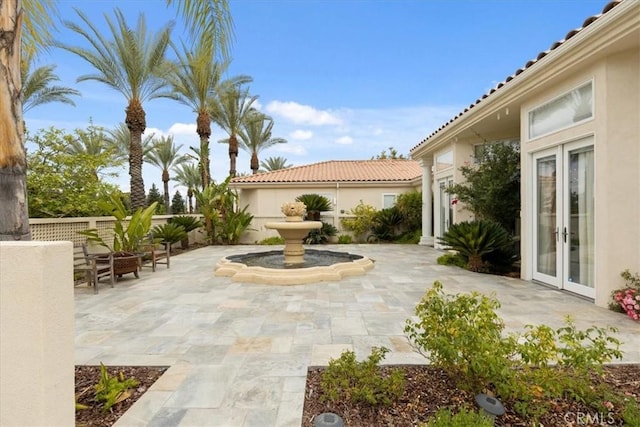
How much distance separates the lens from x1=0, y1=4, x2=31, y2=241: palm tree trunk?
8.41ft

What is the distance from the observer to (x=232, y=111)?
23.4 metres

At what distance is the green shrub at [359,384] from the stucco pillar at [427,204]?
1329 cm

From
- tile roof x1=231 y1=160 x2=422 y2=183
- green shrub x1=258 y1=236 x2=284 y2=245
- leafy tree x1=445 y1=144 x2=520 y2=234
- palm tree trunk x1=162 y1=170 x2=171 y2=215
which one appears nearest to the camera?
leafy tree x1=445 y1=144 x2=520 y2=234

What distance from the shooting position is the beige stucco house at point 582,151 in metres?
5.54

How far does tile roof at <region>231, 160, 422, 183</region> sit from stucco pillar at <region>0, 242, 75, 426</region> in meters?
17.0

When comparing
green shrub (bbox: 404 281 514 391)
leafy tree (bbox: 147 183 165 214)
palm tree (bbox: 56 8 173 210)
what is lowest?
green shrub (bbox: 404 281 514 391)

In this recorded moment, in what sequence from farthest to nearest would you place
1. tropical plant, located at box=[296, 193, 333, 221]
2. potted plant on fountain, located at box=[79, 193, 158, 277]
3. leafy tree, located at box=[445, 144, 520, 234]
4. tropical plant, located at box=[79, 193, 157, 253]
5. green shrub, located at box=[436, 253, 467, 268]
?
tropical plant, located at box=[296, 193, 333, 221], green shrub, located at box=[436, 253, 467, 268], leafy tree, located at box=[445, 144, 520, 234], tropical plant, located at box=[79, 193, 157, 253], potted plant on fountain, located at box=[79, 193, 158, 277]

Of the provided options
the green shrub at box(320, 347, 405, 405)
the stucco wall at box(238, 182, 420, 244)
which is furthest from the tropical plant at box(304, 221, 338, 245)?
the green shrub at box(320, 347, 405, 405)

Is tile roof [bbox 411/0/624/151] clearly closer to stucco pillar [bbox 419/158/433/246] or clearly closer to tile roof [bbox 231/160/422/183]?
stucco pillar [bbox 419/158/433/246]

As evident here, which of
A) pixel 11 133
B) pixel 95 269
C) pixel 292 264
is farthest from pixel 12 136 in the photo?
pixel 292 264

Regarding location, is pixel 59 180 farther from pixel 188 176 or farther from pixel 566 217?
pixel 188 176

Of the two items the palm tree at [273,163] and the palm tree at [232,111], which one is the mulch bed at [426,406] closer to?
the palm tree at [232,111]

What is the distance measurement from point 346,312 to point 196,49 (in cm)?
471

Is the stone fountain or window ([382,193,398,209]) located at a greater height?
window ([382,193,398,209])
